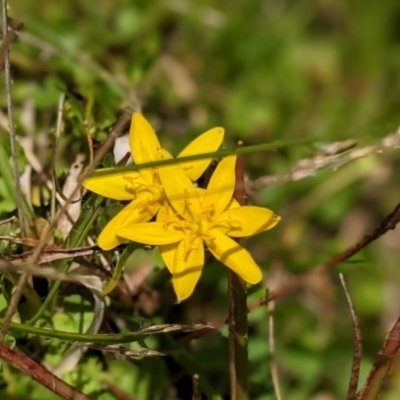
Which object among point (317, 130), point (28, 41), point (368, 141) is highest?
point (28, 41)

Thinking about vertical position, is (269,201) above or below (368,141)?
below

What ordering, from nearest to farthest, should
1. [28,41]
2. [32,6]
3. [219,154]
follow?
[219,154] → [28,41] → [32,6]

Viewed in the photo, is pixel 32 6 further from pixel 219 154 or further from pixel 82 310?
pixel 219 154

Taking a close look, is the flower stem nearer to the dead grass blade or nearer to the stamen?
the stamen

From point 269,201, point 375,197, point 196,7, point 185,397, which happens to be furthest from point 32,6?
point 185,397

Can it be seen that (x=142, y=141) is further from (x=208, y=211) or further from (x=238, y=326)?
(x=238, y=326)

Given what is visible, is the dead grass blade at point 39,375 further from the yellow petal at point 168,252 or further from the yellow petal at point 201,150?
the yellow petal at point 201,150

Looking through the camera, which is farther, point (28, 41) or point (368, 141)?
point (28, 41)

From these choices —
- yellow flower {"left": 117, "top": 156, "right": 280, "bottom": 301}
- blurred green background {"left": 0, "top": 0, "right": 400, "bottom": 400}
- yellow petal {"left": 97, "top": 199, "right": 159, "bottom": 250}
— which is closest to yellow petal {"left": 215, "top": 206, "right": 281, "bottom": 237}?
yellow flower {"left": 117, "top": 156, "right": 280, "bottom": 301}
